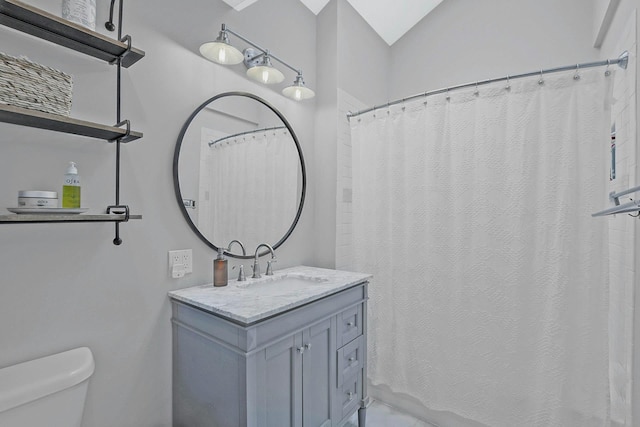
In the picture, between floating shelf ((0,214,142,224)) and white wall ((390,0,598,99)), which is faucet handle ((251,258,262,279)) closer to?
floating shelf ((0,214,142,224))

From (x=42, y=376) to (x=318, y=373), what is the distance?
1011 mm

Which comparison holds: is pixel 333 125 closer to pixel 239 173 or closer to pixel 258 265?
pixel 239 173

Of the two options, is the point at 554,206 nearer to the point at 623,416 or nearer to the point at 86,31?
the point at 623,416

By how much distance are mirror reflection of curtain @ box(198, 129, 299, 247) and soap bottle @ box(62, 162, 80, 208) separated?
544 millimetres

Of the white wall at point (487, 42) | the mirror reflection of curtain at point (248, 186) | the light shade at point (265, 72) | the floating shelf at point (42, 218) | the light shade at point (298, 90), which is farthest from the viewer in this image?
the white wall at point (487, 42)

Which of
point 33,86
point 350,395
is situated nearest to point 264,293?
point 350,395

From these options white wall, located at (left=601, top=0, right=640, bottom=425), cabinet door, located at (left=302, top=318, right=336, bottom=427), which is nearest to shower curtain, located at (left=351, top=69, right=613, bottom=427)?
white wall, located at (left=601, top=0, right=640, bottom=425)

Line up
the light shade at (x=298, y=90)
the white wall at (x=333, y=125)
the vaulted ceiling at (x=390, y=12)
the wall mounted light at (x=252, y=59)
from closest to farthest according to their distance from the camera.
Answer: the wall mounted light at (x=252, y=59), the light shade at (x=298, y=90), the white wall at (x=333, y=125), the vaulted ceiling at (x=390, y=12)

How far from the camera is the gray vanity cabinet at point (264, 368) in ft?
3.73

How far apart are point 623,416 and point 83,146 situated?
8.52 feet

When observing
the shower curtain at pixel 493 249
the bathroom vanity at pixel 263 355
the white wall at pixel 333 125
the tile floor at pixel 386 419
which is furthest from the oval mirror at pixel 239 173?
the tile floor at pixel 386 419

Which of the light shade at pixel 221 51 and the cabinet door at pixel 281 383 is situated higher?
the light shade at pixel 221 51

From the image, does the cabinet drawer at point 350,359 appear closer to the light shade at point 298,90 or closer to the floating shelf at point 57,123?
the floating shelf at point 57,123

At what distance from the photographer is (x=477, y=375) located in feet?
5.73
